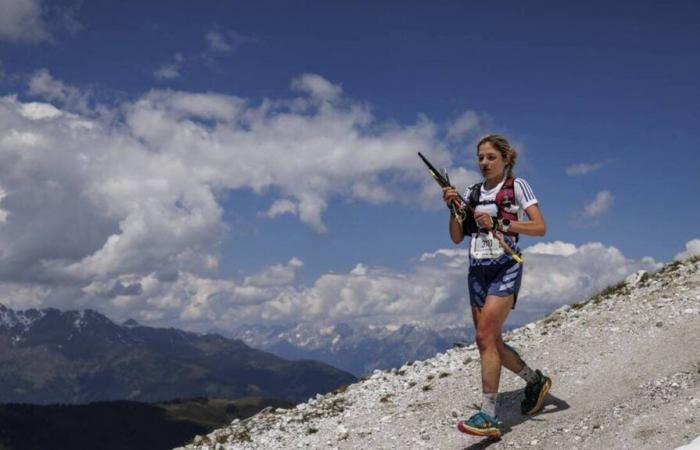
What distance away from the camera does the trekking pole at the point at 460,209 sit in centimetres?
826

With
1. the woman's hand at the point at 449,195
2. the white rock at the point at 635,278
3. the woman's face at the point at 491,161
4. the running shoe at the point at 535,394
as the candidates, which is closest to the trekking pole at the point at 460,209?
the woman's hand at the point at 449,195

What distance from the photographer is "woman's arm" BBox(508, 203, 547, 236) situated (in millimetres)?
8148

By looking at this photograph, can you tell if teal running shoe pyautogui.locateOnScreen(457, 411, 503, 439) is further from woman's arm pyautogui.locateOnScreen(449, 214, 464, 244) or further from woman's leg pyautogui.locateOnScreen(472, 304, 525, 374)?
woman's arm pyautogui.locateOnScreen(449, 214, 464, 244)

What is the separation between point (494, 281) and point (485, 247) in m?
0.49

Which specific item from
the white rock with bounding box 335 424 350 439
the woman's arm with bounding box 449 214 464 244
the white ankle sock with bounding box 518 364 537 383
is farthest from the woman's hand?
the white rock with bounding box 335 424 350 439

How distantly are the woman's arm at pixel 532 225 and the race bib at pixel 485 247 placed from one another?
31cm

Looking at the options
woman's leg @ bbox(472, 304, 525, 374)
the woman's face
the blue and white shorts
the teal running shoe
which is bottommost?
the teal running shoe

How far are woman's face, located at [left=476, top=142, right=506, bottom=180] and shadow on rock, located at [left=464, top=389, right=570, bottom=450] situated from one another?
3.79 m

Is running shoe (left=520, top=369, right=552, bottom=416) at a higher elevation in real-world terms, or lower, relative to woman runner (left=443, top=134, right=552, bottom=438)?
lower

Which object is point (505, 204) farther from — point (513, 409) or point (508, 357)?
point (513, 409)

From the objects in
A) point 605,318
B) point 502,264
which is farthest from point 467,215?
point 605,318

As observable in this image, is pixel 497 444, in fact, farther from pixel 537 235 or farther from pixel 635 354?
pixel 635 354

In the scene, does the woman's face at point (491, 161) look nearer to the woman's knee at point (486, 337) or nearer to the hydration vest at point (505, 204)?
the hydration vest at point (505, 204)

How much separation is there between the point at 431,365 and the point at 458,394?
3.48m
